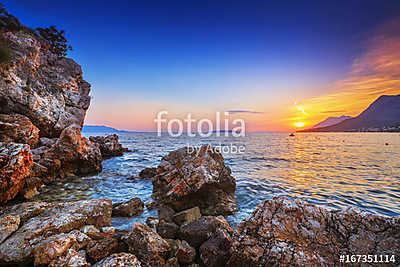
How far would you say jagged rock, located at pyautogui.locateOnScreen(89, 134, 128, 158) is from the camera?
84.5ft

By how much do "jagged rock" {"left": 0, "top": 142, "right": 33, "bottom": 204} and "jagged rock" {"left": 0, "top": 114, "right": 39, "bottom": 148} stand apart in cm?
554

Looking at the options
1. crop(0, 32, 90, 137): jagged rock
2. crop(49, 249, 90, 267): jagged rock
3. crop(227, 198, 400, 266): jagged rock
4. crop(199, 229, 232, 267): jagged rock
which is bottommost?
crop(199, 229, 232, 267): jagged rock

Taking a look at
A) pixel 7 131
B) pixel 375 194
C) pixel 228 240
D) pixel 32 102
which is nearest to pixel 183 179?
pixel 228 240

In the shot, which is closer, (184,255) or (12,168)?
(184,255)

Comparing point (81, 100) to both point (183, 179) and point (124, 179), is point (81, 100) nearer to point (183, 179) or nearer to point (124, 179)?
point (124, 179)

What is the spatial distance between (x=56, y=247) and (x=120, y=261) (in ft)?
5.08

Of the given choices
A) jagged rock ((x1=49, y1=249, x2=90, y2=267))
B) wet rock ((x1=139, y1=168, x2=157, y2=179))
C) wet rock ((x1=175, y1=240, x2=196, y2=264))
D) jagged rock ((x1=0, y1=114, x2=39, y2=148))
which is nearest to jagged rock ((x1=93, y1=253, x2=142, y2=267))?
jagged rock ((x1=49, y1=249, x2=90, y2=267))

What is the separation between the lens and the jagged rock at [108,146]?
25766 millimetres

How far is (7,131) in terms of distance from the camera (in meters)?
12.4

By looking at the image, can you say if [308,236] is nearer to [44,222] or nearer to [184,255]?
[184,255]

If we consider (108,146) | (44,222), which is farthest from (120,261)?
(108,146)

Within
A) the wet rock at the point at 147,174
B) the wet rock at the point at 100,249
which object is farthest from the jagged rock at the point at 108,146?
the wet rock at the point at 100,249

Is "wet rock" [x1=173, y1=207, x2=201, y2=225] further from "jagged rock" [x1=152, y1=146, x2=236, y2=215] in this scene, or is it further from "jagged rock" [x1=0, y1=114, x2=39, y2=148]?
"jagged rock" [x1=0, y1=114, x2=39, y2=148]

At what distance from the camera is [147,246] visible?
3.86 meters
